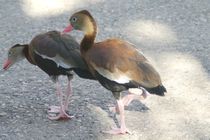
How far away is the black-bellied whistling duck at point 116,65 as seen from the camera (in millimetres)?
4820

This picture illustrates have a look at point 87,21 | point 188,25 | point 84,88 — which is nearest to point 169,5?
point 188,25

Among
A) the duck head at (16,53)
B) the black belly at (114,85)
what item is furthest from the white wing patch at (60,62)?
the duck head at (16,53)

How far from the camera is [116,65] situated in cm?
483

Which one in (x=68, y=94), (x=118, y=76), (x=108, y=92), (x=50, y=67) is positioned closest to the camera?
(x=118, y=76)

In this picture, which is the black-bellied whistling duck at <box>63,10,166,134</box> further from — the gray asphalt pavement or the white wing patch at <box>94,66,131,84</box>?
the gray asphalt pavement

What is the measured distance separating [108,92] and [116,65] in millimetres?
1026

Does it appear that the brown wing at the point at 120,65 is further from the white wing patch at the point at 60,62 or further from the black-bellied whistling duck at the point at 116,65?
the white wing patch at the point at 60,62

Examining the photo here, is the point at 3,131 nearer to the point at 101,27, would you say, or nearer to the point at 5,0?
the point at 101,27

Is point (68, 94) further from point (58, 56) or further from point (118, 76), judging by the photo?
point (118, 76)

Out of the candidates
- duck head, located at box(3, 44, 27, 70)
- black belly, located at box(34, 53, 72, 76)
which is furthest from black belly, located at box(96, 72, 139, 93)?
duck head, located at box(3, 44, 27, 70)

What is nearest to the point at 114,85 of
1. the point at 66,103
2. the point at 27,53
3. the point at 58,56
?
the point at 58,56

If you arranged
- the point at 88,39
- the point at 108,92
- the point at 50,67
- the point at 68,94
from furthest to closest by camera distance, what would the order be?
the point at 108,92 < the point at 68,94 < the point at 50,67 < the point at 88,39

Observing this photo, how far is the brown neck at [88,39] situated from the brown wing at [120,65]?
0.05 meters

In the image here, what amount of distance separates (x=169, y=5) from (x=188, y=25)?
0.64 metres
